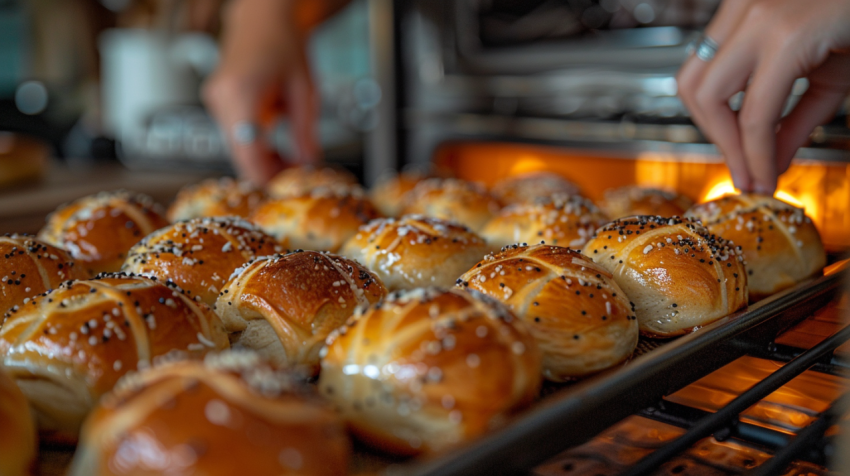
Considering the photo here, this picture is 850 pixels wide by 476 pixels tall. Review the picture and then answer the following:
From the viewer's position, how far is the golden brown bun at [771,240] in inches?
78.3

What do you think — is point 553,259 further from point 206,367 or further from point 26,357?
point 26,357

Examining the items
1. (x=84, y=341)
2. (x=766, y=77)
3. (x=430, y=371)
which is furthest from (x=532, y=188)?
(x=84, y=341)

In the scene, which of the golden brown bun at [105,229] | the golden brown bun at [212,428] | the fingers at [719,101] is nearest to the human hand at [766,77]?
the fingers at [719,101]

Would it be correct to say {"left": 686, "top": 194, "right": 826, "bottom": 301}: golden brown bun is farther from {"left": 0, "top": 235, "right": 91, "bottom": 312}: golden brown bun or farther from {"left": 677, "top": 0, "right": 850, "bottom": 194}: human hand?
{"left": 0, "top": 235, "right": 91, "bottom": 312}: golden brown bun

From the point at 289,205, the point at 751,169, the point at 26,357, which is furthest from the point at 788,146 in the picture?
the point at 26,357

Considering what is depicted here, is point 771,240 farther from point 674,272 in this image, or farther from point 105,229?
point 105,229

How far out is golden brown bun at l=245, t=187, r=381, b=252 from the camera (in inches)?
96.8

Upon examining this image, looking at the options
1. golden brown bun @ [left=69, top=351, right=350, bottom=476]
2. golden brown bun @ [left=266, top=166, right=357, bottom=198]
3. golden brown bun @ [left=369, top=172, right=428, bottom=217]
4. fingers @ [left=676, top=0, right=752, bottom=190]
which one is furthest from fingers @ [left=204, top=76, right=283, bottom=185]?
golden brown bun @ [left=69, top=351, right=350, bottom=476]

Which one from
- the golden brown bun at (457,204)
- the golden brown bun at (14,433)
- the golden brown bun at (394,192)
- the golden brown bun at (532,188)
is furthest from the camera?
the golden brown bun at (394,192)

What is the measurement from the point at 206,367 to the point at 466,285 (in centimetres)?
74

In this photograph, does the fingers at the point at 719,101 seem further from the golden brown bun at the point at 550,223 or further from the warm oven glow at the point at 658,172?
the golden brown bun at the point at 550,223

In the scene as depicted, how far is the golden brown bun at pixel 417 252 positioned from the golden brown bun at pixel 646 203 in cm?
70

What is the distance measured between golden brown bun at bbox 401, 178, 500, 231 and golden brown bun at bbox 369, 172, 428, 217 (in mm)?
256

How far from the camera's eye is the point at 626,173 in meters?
3.54
